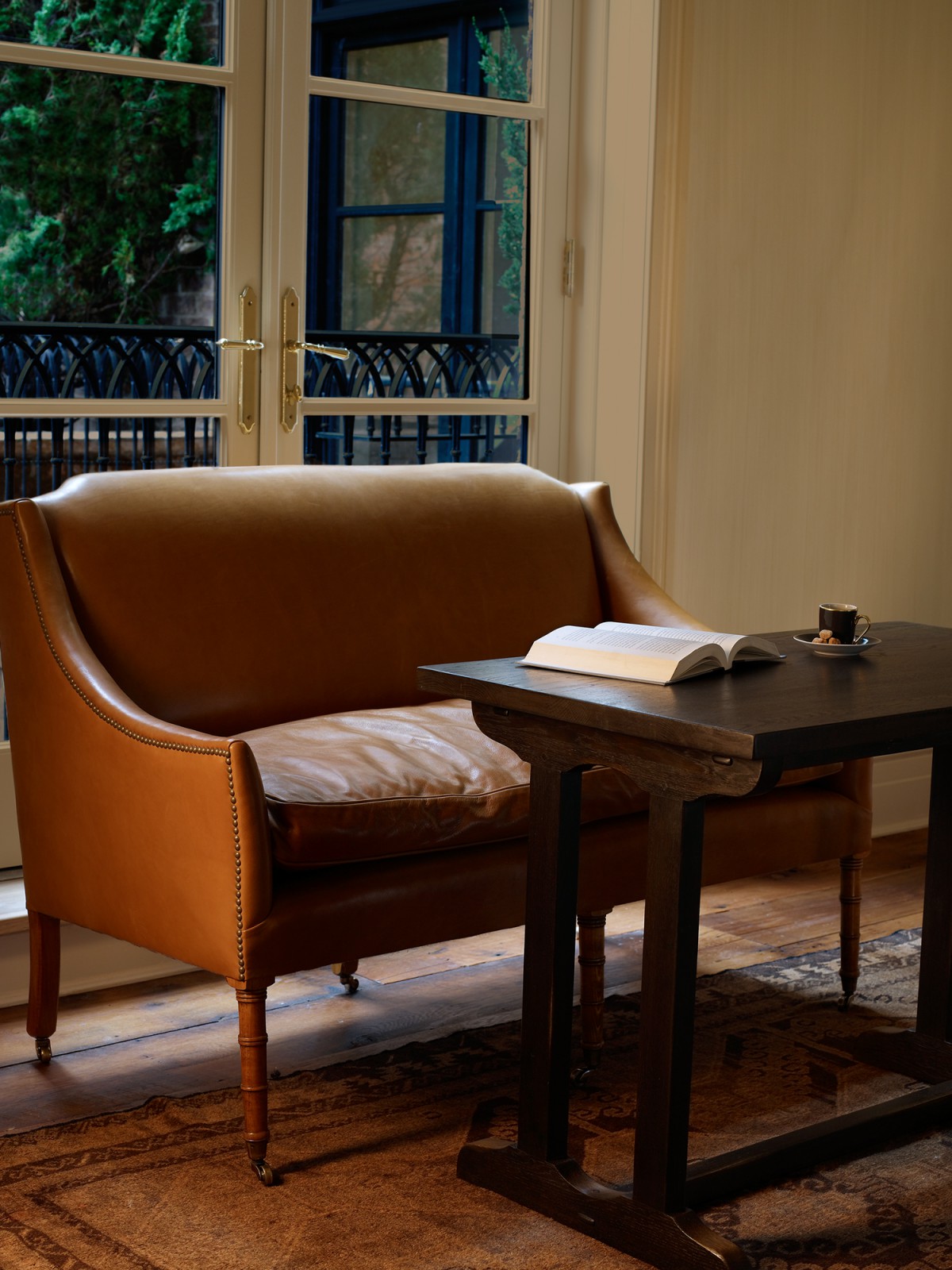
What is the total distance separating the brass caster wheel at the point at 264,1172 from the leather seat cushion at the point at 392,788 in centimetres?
41

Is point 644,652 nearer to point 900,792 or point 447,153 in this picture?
point 447,153

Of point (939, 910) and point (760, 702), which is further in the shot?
point (939, 910)

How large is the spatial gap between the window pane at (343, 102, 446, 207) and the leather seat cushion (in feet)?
4.12

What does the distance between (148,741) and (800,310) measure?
7.61 ft

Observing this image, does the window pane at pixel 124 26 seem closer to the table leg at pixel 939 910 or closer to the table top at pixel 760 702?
the table top at pixel 760 702

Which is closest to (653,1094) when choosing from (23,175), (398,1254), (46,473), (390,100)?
(398,1254)

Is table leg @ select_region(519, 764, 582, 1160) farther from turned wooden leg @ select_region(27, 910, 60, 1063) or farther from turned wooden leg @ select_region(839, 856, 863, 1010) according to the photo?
turned wooden leg @ select_region(839, 856, 863, 1010)

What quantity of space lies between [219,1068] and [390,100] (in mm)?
2003

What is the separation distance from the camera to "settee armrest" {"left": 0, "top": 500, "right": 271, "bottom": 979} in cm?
221

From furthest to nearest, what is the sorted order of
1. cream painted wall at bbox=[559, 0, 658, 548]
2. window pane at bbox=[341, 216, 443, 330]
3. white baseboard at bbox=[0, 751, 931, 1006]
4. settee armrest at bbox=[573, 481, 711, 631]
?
cream painted wall at bbox=[559, 0, 658, 548] → window pane at bbox=[341, 216, 443, 330] → settee armrest at bbox=[573, 481, 711, 631] → white baseboard at bbox=[0, 751, 931, 1006]

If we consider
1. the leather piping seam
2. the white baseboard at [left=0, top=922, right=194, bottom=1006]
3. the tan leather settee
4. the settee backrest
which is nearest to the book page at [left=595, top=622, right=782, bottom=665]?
the tan leather settee

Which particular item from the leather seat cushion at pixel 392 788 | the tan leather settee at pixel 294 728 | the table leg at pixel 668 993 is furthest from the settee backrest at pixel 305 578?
the table leg at pixel 668 993

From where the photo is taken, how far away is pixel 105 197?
121 inches

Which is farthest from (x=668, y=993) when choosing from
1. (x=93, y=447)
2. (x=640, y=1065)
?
(x=93, y=447)
